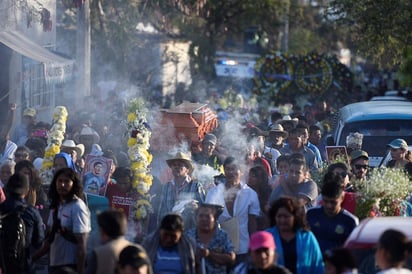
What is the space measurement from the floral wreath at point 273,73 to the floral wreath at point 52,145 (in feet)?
56.1

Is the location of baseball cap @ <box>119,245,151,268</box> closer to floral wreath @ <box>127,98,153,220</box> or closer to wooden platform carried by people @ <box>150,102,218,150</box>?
floral wreath @ <box>127,98,153,220</box>

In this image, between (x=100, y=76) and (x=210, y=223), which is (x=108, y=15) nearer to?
(x=100, y=76)

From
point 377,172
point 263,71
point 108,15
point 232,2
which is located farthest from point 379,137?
point 232,2

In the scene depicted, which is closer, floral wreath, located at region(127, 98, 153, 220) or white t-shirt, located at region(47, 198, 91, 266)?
white t-shirt, located at region(47, 198, 91, 266)

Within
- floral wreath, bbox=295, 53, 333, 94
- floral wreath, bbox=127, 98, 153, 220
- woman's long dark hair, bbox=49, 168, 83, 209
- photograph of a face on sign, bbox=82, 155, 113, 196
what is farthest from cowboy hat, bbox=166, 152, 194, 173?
floral wreath, bbox=295, 53, 333, 94

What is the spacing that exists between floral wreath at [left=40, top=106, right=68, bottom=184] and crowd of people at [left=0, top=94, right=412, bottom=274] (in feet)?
0.48

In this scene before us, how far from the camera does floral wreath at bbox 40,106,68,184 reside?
1300cm

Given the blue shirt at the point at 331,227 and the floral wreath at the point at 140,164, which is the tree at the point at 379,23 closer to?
the floral wreath at the point at 140,164

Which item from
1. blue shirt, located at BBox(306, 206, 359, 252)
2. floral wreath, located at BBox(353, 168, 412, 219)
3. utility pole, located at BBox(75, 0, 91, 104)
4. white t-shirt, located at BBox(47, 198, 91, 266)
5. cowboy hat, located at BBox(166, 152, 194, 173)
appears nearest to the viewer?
blue shirt, located at BBox(306, 206, 359, 252)

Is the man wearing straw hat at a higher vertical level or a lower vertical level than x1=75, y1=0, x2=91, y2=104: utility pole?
lower

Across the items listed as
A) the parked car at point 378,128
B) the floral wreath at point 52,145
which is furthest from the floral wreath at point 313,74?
the floral wreath at point 52,145

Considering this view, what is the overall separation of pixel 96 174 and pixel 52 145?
125 centimetres

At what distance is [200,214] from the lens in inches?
361

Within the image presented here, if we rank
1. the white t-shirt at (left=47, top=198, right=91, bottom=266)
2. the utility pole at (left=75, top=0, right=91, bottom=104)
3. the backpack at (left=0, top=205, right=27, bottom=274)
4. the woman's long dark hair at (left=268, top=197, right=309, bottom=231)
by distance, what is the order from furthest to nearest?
the utility pole at (left=75, top=0, right=91, bottom=104), the backpack at (left=0, top=205, right=27, bottom=274), the white t-shirt at (left=47, top=198, right=91, bottom=266), the woman's long dark hair at (left=268, top=197, right=309, bottom=231)
